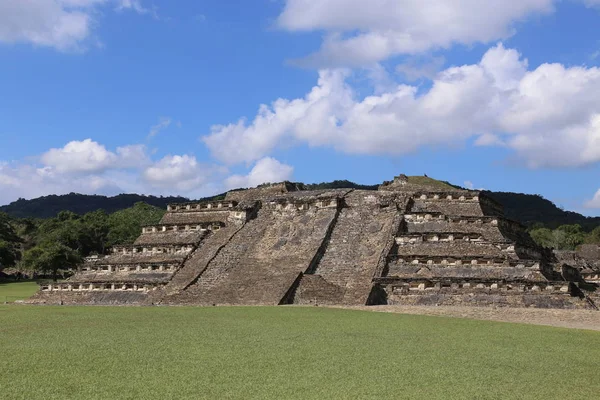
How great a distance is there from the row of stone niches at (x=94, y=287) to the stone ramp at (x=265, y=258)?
2.53 m

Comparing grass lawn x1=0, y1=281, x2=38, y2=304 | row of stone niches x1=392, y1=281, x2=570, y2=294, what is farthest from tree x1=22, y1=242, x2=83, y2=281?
row of stone niches x1=392, y1=281, x2=570, y2=294

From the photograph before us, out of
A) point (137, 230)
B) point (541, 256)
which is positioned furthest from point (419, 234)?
point (137, 230)

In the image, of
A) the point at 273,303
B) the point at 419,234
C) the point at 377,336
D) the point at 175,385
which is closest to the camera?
the point at 175,385

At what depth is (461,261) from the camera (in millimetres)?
20219

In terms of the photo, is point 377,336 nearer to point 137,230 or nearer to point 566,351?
point 566,351

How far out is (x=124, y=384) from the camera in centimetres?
722

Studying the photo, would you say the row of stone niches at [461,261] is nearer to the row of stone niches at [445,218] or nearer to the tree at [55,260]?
the row of stone niches at [445,218]

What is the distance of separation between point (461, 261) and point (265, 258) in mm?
7023

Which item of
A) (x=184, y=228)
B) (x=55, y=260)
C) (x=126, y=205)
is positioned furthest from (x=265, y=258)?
(x=126, y=205)

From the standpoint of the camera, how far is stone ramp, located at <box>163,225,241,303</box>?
21.2m

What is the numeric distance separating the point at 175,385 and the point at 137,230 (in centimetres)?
4503

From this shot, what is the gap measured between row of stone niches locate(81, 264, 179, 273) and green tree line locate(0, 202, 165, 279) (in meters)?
16.1

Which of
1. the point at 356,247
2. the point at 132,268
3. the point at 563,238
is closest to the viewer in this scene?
the point at 356,247

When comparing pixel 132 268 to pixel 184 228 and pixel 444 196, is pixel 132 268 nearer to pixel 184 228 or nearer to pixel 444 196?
pixel 184 228
